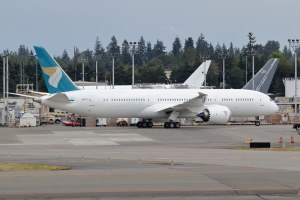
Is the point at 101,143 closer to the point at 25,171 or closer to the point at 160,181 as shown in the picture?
the point at 25,171

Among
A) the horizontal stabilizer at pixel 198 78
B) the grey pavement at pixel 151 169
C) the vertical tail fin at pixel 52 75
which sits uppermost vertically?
the horizontal stabilizer at pixel 198 78

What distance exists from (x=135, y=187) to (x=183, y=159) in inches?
438

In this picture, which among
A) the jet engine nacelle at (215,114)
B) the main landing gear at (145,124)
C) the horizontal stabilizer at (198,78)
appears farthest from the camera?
the horizontal stabilizer at (198,78)

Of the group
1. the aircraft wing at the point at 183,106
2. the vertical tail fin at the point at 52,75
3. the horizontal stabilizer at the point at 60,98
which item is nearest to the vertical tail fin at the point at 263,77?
the aircraft wing at the point at 183,106

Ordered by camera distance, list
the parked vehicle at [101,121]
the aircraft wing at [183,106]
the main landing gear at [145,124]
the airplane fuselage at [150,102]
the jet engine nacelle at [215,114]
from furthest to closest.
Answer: the parked vehicle at [101,121]
the main landing gear at [145,124]
the aircraft wing at [183,106]
the airplane fuselage at [150,102]
the jet engine nacelle at [215,114]

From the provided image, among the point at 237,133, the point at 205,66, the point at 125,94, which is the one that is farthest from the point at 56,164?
the point at 205,66

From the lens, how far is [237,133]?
53.9m

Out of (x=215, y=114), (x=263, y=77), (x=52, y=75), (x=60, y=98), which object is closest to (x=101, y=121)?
(x=52, y=75)

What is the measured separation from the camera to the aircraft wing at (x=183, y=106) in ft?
198

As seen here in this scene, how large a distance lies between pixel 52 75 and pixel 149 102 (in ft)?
29.0

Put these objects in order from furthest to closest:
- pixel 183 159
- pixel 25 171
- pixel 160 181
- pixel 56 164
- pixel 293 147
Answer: pixel 293 147, pixel 183 159, pixel 56 164, pixel 25 171, pixel 160 181

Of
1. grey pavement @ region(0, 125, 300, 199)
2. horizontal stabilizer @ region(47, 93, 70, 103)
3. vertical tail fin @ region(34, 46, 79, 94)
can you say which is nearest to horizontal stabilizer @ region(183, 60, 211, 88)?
vertical tail fin @ region(34, 46, 79, 94)

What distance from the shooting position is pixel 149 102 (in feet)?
205

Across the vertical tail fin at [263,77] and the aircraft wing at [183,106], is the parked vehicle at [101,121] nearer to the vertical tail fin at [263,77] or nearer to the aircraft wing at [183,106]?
the aircraft wing at [183,106]
